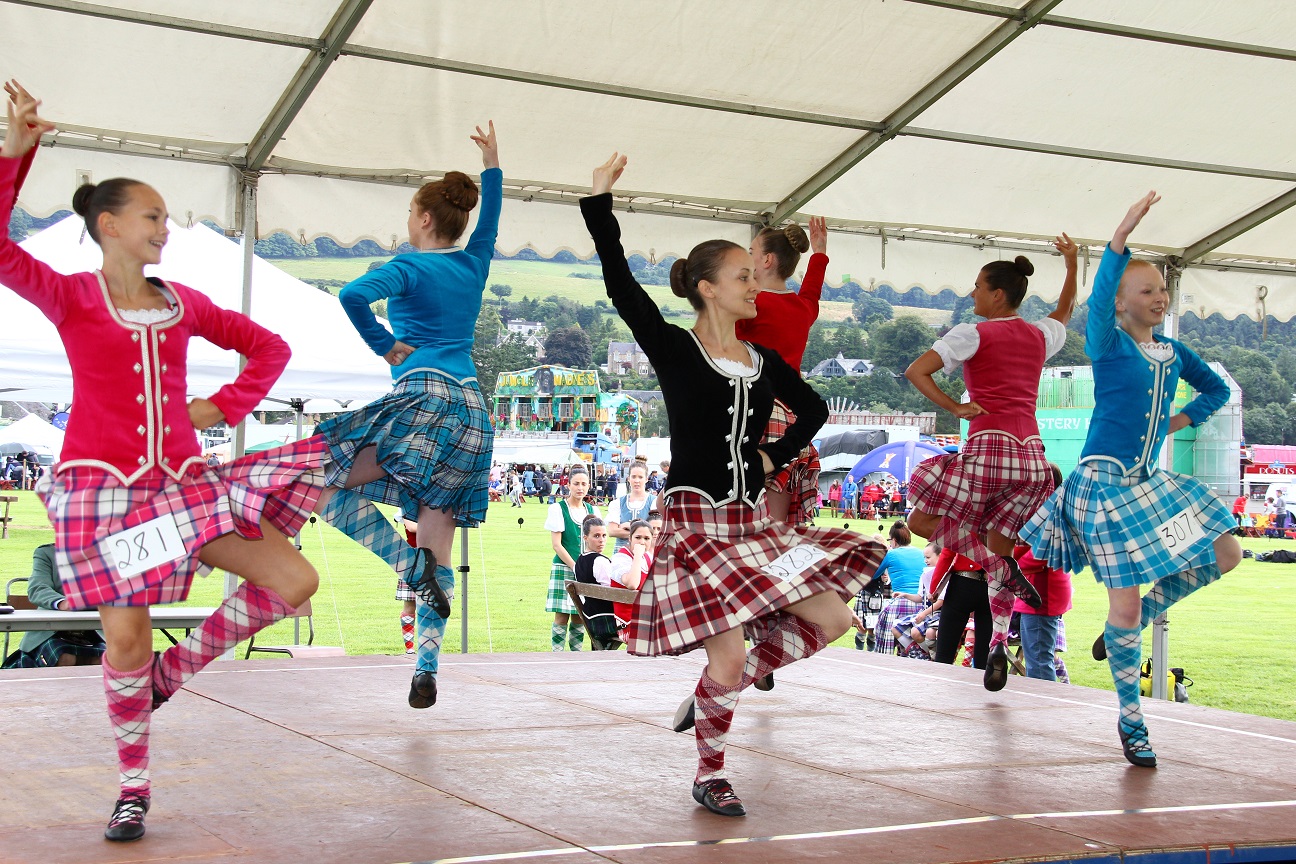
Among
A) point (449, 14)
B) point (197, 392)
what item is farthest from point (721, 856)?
point (197, 392)

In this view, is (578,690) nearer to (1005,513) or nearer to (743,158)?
(1005,513)

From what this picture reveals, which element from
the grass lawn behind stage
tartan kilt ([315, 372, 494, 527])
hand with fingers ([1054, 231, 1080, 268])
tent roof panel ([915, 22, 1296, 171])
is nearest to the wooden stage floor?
tartan kilt ([315, 372, 494, 527])

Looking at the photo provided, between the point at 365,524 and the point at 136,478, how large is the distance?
55.8 inches

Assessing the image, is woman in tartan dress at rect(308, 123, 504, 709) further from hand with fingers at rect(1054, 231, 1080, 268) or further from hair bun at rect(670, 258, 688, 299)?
hand with fingers at rect(1054, 231, 1080, 268)

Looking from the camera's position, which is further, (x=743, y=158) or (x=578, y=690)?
(x=743, y=158)

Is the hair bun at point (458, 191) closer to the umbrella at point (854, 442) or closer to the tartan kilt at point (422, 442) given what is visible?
the tartan kilt at point (422, 442)

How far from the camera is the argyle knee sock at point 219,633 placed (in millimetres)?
2889

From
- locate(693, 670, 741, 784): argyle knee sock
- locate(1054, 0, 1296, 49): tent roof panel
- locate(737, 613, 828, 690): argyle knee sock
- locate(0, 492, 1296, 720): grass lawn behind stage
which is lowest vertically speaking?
locate(0, 492, 1296, 720): grass lawn behind stage

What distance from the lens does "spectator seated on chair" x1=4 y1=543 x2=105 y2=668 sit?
6793mm

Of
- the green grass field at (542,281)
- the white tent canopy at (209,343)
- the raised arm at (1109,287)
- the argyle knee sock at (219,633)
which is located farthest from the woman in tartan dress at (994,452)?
the green grass field at (542,281)

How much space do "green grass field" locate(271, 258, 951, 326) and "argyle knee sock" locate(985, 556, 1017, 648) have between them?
73860mm

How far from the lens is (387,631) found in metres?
16.2

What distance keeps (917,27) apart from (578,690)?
134 inches

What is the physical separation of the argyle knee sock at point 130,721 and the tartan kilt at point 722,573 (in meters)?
1.17
